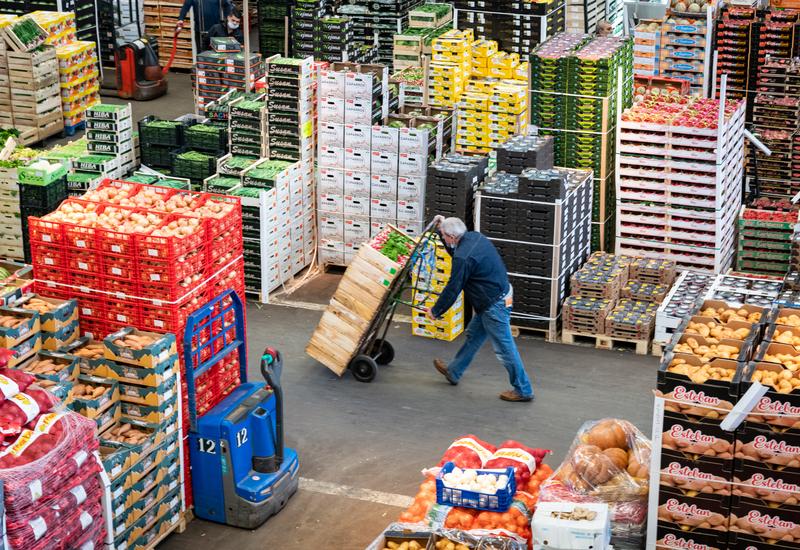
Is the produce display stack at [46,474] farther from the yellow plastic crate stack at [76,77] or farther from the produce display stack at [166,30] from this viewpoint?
the produce display stack at [166,30]

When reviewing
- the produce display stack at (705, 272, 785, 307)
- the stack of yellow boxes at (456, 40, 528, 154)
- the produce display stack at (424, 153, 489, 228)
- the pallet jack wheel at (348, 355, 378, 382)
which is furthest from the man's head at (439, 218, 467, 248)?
the stack of yellow boxes at (456, 40, 528, 154)

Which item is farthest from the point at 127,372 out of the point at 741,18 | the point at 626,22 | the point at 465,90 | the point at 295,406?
the point at 626,22

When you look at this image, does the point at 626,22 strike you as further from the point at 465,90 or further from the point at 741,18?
the point at 465,90

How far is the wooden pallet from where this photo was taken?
16672mm

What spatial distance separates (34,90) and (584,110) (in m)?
10.3

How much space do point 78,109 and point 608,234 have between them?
10798 millimetres

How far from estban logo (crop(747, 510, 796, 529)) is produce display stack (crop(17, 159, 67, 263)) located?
37.3 feet

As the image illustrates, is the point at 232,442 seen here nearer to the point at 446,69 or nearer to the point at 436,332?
the point at 436,332

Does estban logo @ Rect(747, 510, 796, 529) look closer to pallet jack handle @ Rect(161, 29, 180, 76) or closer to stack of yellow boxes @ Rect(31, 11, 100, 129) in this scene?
stack of yellow boxes @ Rect(31, 11, 100, 129)

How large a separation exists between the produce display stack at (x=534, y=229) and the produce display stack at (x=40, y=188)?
19.3 ft

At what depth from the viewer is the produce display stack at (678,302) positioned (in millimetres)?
15688

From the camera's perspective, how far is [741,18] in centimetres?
2364

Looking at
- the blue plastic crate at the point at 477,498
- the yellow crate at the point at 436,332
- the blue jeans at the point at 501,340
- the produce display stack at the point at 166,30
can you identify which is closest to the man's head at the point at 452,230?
the blue jeans at the point at 501,340

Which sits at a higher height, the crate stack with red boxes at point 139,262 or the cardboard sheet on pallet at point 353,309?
the crate stack with red boxes at point 139,262
